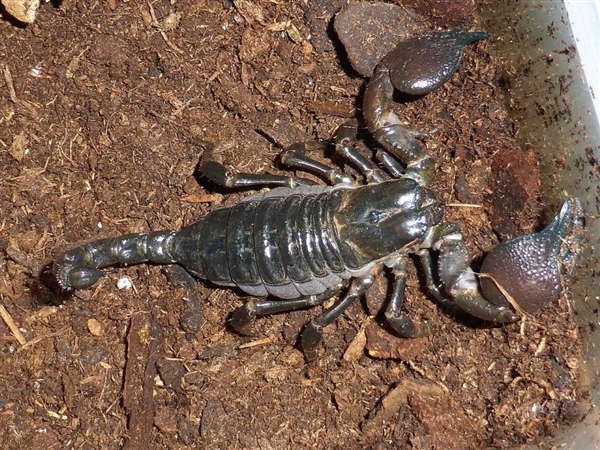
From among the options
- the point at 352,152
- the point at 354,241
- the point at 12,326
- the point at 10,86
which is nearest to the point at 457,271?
the point at 354,241

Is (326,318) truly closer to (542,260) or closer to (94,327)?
(542,260)

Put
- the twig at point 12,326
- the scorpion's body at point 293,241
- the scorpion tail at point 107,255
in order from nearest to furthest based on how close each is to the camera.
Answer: the scorpion tail at point 107,255
the scorpion's body at point 293,241
the twig at point 12,326

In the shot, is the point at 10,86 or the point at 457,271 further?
the point at 10,86

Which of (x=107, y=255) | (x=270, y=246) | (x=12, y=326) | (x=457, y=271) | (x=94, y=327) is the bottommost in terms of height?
(x=12, y=326)

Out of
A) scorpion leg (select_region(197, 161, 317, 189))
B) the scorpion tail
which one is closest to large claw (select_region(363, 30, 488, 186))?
scorpion leg (select_region(197, 161, 317, 189))

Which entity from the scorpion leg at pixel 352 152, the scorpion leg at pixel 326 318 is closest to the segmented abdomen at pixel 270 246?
the scorpion leg at pixel 326 318

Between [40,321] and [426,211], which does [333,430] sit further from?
[40,321]

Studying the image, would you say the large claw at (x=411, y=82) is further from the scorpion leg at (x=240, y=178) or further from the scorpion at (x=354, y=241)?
the scorpion leg at (x=240, y=178)
